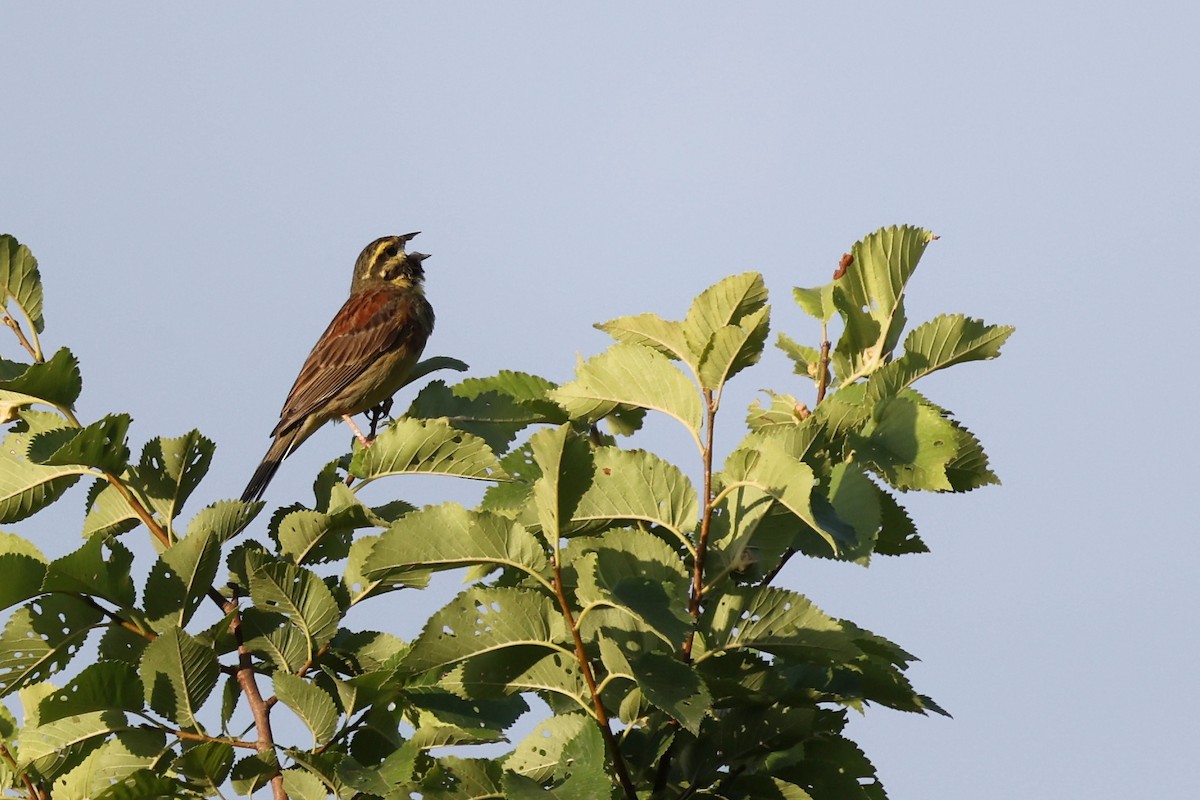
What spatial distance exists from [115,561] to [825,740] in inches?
83.5

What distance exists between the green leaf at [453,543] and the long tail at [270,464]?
23.1ft

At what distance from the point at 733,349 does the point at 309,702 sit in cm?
158

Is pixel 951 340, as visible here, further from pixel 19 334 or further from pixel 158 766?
pixel 19 334

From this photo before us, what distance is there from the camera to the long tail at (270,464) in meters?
10.1

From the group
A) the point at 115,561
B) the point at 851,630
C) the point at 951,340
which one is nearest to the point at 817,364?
the point at 951,340

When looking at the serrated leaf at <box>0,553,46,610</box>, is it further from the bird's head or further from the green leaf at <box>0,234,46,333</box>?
the bird's head

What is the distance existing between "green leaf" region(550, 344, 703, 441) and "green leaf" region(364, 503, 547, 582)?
1.71 feet

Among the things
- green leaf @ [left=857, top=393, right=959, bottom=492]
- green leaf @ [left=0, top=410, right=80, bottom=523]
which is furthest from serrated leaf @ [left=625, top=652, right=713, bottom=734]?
green leaf @ [left=0, top=410, right=80, bottom=523]

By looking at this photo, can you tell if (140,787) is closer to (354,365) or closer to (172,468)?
(172,468)

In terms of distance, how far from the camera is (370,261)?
12.2 metres

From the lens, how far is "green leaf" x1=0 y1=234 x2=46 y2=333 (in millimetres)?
5109

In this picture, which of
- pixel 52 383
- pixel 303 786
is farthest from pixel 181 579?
pixel 52 383

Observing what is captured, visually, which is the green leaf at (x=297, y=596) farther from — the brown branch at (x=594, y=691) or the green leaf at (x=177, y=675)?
the brown branch at (x=594, y=691)

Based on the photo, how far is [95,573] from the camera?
3.88 meters
